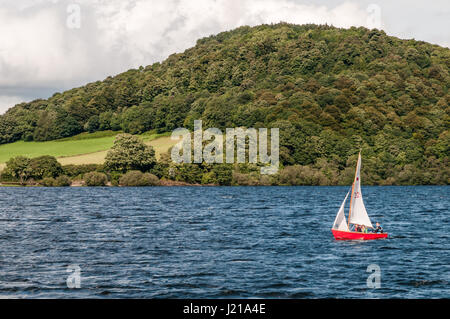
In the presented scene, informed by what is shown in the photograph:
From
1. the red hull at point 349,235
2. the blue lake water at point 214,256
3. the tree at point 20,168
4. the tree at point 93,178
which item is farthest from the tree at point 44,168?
the red hull at point 349,235

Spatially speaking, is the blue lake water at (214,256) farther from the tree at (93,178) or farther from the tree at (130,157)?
the tree at (130,157)

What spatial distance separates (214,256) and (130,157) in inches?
5435

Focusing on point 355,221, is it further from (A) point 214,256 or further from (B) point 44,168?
(B) point 44,168

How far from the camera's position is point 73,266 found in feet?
142

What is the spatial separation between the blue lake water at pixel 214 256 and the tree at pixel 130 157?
311 feet

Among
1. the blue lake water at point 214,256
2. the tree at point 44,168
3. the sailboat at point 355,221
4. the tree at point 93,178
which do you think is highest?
the tree at point 44,168

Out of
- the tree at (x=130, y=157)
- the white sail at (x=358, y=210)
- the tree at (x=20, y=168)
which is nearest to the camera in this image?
the white sail at (x=358, y=210)

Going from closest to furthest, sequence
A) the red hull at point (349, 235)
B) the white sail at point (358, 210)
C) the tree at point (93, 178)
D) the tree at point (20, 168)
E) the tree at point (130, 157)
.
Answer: the red hull at point (349, 235), the white sail at point (358, 210), the tree at point (93, 178), the tree at point (130, 157), the tree at point (20, 168)

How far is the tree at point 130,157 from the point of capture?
7224 inches

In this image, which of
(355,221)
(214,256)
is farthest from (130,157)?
(214,256)

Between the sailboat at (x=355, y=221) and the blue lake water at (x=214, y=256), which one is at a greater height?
the sailboat at (x=355, y=221)

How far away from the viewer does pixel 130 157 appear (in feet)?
601

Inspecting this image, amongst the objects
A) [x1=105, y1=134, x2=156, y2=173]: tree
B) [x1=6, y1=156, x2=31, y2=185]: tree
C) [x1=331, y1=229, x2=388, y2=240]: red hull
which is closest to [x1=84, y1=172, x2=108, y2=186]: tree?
[x1=105, y1=134, x2=156, y2=173]: tree

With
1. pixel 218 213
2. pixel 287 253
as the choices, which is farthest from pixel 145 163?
pixel 287 253
